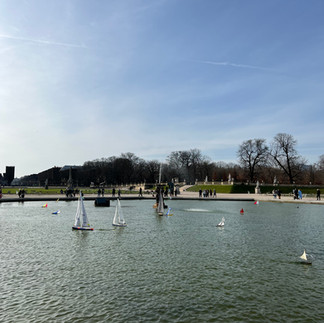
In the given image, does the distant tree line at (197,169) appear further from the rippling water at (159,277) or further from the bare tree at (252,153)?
the rippling water at (159,277)

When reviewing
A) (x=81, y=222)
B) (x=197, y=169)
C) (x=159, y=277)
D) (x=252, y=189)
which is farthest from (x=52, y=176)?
(x=159, y=277)

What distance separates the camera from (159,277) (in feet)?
38.5

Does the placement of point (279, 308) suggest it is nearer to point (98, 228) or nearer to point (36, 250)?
point (36, 250)

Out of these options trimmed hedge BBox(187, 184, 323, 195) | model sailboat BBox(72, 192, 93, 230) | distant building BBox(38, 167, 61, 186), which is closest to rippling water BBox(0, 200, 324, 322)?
model sailboat BBox(72, 192, 93, 230)

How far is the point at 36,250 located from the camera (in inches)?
623

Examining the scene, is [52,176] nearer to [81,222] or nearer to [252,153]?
[252,153]

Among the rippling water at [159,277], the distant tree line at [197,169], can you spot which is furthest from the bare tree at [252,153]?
the rippling water at [159,277]

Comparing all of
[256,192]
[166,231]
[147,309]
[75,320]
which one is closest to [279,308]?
[147,309]

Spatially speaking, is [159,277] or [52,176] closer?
[159,277]

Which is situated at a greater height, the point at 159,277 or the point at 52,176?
the point at 52,176

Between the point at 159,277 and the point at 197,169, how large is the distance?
421 feet

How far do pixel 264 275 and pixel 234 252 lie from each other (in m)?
3.62

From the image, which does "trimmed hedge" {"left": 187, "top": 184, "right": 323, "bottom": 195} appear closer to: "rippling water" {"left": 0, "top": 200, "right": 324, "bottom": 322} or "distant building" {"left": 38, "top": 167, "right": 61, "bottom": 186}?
"rippling water" {"left": 0, "top": 200, "right": 324, "bottom": 322}

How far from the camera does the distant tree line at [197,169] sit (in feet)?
317
